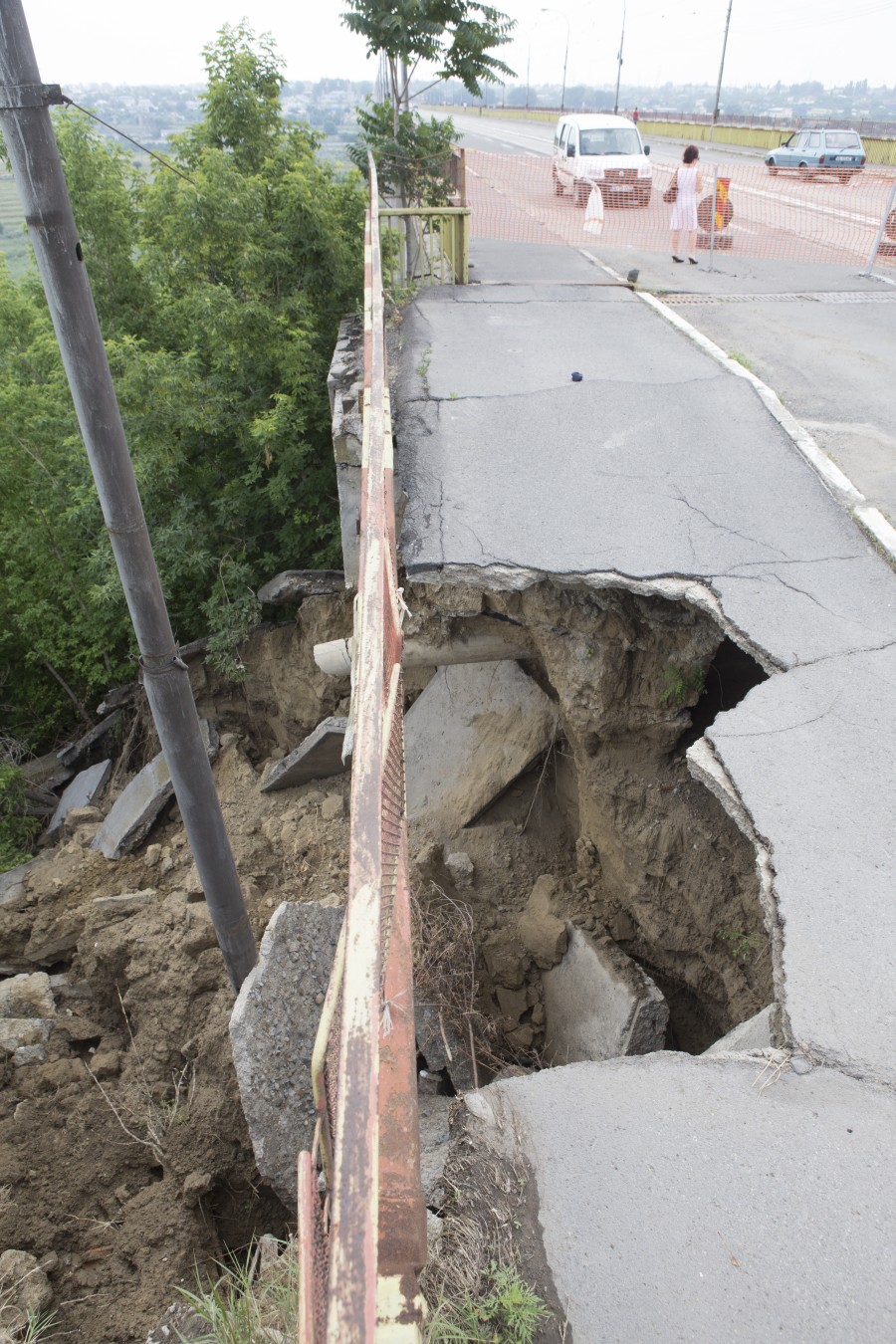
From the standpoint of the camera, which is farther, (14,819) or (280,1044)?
(14,819)

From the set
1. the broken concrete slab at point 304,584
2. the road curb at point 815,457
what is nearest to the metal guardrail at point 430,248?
the road curb at point 815,457

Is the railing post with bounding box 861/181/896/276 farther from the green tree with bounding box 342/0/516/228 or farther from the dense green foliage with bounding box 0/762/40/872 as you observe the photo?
the dense green foliage with bounding box 0/762/40/872

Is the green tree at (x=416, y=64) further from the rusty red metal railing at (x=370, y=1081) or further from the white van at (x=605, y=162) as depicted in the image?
the rusty red metal railing at (x=370, y=1081)

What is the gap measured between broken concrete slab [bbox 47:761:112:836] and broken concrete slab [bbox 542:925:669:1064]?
6.30 metres

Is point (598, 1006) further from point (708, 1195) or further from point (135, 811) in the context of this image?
point (135, 811)

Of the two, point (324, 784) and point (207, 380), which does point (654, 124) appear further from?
point (324, 784)

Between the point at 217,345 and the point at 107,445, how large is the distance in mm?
5662

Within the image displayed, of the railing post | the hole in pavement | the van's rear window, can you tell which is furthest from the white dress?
the hole in pavement

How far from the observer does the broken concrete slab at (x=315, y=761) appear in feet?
26.3

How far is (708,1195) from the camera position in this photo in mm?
2617

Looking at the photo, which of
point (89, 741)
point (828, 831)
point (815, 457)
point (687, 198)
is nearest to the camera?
point (828, 831)

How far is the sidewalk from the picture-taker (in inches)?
97.2

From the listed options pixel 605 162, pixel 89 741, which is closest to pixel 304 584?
pixel 89 741

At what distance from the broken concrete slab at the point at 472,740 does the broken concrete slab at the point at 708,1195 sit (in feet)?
12.6
